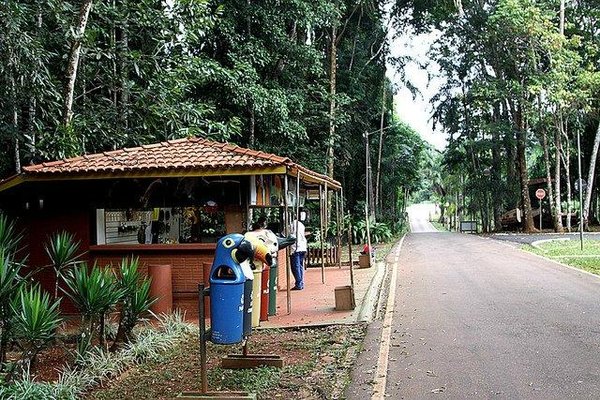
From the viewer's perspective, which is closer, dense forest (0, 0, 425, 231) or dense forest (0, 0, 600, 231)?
dense forest (0, 0, 425, 231)

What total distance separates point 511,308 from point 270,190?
5153mm

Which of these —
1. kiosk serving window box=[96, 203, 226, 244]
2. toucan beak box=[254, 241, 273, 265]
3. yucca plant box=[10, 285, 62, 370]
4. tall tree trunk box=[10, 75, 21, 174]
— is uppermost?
tall tree trunk box=[10, 75, 21, 174]

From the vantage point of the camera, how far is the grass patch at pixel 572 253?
16.6 m

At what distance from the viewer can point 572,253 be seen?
20.2 metres

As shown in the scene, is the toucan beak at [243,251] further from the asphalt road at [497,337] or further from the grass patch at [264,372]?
the asphalt road at [497,337]

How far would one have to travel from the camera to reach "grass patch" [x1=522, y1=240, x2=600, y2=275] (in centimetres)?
1662

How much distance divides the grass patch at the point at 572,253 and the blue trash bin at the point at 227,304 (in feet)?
37.8

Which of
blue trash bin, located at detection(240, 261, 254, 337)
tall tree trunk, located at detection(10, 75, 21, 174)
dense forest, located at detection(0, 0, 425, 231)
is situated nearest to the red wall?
dense forest, located at detection(0, 0, 425, 231)

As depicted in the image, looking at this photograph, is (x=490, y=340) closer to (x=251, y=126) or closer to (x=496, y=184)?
(x=251, y=126)

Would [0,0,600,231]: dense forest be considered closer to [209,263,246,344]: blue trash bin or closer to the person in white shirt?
the person in white shirt

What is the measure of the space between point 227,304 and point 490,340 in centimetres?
388

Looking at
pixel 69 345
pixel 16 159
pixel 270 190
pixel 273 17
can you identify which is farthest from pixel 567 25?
pixel 69 345

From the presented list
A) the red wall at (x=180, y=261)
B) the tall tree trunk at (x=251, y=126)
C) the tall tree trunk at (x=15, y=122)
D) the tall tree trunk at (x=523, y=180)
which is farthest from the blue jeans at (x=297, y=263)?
the tall tree trunk at (x=523, y=180)

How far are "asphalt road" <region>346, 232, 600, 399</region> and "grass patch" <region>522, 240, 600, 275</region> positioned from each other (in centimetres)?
205
